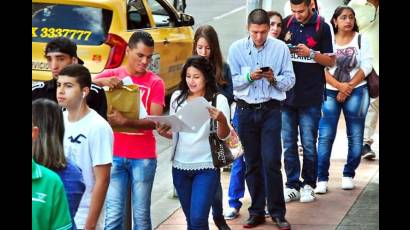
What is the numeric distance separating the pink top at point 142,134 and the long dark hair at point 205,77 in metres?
0.21

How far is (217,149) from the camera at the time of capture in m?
7.55

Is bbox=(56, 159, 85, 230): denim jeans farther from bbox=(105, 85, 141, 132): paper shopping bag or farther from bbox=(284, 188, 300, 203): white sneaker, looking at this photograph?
bbox=(284, 188, 300, 203): white sneaker

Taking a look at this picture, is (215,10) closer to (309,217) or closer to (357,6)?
(357,6)

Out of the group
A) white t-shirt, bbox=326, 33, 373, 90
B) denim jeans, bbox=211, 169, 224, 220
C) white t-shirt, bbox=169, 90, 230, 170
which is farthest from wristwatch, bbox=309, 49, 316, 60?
white t-shirt, bbox=169, 90, 230, 170

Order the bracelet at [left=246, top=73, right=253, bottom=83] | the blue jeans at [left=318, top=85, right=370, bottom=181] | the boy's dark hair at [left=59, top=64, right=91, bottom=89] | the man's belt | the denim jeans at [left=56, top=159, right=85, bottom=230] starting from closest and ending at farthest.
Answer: the denim jeans at [left=56, top=159, right=85, bottom=230] < the boy's dark hair at [left=59, top=64, right=91, bottom=89] < the bracelet at [left=246, top=73, right=253, bottom=83] < the man's belt < the blue jeans at [left=318, top=85, right=370, bottom=181]

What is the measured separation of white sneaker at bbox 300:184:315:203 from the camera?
9938mm

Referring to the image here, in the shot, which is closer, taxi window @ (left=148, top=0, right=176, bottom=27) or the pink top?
the pink top

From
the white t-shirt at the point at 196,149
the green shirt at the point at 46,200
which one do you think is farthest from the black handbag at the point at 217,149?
the green shirt at the point at 46,200

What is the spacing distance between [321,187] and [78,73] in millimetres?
4273

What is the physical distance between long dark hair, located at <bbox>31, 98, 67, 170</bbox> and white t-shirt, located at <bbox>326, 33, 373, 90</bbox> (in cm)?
515

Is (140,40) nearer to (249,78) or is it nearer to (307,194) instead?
(249,78)

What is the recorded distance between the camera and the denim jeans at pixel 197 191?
24.7ft

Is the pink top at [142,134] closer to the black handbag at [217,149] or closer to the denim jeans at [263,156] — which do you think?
the black handbag at [217,149]

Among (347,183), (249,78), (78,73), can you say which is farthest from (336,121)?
(78,73)
